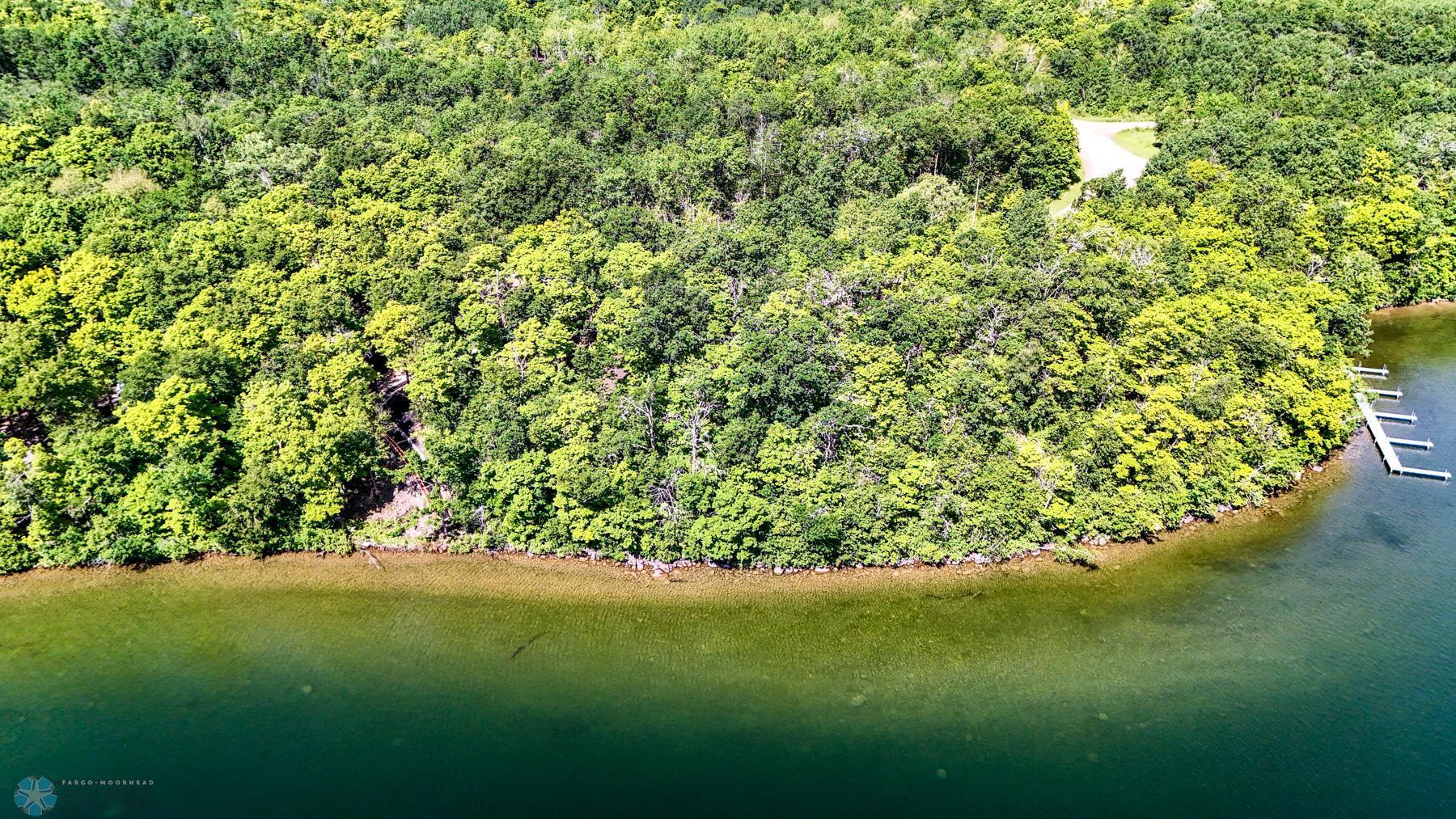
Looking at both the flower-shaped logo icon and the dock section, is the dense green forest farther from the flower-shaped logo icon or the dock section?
the flower-shaped logo icon

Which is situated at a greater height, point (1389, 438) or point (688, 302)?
point (688, 302)

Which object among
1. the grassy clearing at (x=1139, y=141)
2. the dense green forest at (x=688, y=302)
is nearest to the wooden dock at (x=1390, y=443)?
the dense green forest at (x=688, y=302)

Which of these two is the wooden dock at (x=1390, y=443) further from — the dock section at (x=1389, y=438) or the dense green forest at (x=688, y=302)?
the dense green forest at (x=688, y=302)

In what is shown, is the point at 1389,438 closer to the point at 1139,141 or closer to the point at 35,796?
the point at 1139,141

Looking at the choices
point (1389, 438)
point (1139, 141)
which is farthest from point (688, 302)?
point (1139, 141)

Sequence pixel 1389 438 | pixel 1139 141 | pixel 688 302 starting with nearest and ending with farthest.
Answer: pixel 688 302
pixel 1389 438
pixel 1139 141

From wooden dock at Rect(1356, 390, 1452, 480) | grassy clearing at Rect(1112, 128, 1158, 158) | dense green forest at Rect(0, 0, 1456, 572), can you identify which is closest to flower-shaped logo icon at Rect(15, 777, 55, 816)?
dense green forest at Rect(0, 0, 1456, 572)

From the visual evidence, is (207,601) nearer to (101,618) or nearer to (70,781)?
(101,618)
